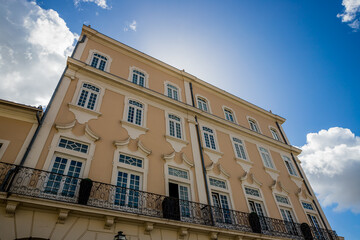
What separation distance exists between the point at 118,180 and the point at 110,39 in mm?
10222

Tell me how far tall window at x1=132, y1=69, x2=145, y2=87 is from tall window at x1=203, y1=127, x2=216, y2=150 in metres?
5.13

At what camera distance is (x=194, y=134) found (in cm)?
1407

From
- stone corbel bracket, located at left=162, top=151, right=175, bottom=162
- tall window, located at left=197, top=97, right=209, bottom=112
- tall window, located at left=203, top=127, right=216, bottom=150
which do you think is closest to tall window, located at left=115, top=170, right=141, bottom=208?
stone corbel bracket, located at left=162, top=151, right=175, bottom=162

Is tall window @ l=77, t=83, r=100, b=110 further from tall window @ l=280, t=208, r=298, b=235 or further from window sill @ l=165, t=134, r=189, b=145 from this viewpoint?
tall window @ l=280, t=208, r=298, b=235

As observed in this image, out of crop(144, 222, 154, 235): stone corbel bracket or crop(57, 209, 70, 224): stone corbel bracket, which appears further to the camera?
crop(144, 222, 154, 235): stone corbel bracket

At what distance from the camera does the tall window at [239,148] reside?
15441mm

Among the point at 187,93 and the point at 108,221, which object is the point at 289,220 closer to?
the point at 187,93

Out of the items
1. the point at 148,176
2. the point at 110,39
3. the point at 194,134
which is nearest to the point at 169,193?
the point at 148,176

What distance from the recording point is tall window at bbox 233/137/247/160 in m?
15.4

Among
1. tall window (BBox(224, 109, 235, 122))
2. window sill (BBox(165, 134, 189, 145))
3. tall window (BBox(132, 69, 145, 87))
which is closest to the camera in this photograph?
window sill (BBox(165, 134, 189, 145))

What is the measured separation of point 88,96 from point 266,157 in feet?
42.6

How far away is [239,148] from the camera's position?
15.9 meters

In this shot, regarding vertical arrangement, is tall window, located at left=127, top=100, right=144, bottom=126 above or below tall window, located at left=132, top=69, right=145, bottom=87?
below

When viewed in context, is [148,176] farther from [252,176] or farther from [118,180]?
[252,176]
